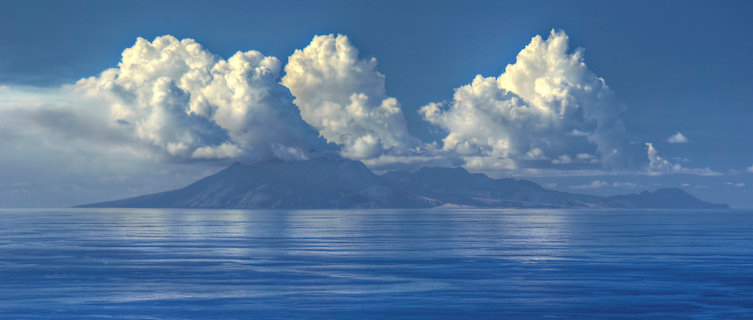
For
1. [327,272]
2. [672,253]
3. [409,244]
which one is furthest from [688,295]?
[409,244]

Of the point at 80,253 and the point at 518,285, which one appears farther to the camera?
the point at 80,253

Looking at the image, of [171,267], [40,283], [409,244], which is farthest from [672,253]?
[40,283]

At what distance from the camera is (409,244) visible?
117500mm

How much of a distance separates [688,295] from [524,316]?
17225 millimetres

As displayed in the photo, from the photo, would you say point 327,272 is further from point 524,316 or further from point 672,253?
point 672,253

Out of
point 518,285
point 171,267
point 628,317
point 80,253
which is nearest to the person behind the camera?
point 628,317

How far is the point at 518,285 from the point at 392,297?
12.9 metres

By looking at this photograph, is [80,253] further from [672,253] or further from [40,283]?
[672,253]

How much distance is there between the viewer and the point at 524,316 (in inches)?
1875

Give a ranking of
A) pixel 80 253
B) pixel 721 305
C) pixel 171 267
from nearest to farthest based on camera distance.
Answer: pixel 721 305 → pixel 171 267 → pixel 80 253

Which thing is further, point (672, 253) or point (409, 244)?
point (409, 244)

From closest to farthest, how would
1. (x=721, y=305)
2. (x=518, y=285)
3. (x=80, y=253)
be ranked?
(x=721, y=305)
(x=518, y=285)
(x=80, y=253)

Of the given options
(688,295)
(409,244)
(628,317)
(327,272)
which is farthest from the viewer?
(409,244)

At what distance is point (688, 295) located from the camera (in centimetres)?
5703
